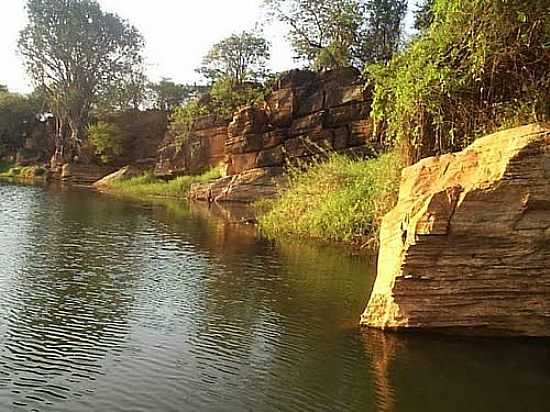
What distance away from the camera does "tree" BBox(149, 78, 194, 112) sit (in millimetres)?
58500

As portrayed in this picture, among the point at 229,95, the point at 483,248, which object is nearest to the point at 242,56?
the point at 229,95

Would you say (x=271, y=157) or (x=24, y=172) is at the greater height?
(x=271, y=157)

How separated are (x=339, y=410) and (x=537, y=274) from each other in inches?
150

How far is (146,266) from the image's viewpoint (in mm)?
15398

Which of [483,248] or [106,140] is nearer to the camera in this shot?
[483,248]

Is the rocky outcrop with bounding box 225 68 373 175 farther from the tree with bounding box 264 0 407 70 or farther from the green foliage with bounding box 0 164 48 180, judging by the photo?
the green foliage with bounding box 0 164 48 180

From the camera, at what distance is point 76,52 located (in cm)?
5203

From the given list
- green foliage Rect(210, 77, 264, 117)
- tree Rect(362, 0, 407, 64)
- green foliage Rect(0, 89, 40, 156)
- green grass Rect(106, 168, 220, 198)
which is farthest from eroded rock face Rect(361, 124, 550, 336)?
green foliage Rect(0, 89, 40, 156)

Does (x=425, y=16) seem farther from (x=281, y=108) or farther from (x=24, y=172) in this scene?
(x=24, y=172)

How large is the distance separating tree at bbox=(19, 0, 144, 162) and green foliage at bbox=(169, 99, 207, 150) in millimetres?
10537

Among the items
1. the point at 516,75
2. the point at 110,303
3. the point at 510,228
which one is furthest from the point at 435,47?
the point at 110,303

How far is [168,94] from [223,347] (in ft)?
168

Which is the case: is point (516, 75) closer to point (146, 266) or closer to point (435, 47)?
point (435, 47)

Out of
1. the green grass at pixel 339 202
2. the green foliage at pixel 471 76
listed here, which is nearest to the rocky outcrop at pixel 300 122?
the green grass at pixel 339 202
